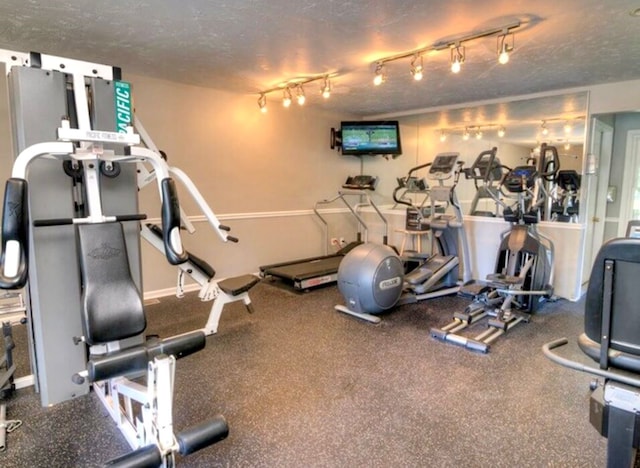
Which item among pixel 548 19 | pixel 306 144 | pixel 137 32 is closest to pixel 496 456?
pixel 548 19

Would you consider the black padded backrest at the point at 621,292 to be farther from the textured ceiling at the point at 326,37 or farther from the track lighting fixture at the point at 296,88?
the track lighting fixture at the point at 296,88

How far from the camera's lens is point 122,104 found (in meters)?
2.56

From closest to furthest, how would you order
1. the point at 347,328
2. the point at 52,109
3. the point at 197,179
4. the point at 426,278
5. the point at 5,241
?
the point at 5,241
the point at 52,109
the point at 347,328
the point at 426,278
the point at 197,179

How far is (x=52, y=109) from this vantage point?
2.45 metres

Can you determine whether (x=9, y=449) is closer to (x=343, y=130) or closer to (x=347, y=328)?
(x=347, y=328)

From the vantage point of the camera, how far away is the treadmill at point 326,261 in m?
5.14

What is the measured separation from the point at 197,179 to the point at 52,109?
8.52 ft

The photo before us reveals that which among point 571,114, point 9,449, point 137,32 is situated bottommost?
point 9,449

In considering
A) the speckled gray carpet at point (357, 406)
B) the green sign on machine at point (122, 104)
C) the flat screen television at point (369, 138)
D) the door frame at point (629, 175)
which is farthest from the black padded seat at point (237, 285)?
the door frame at point (629, 175)

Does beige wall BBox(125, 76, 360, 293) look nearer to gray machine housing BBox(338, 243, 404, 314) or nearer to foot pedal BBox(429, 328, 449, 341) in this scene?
gray machine housing BBox(338, 243, 404, 314)

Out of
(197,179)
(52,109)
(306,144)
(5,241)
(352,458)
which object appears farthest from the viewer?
(306,144)

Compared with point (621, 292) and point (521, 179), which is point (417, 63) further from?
point (621, 292)

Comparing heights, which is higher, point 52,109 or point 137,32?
point 137,32

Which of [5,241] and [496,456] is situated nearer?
[5,241]
